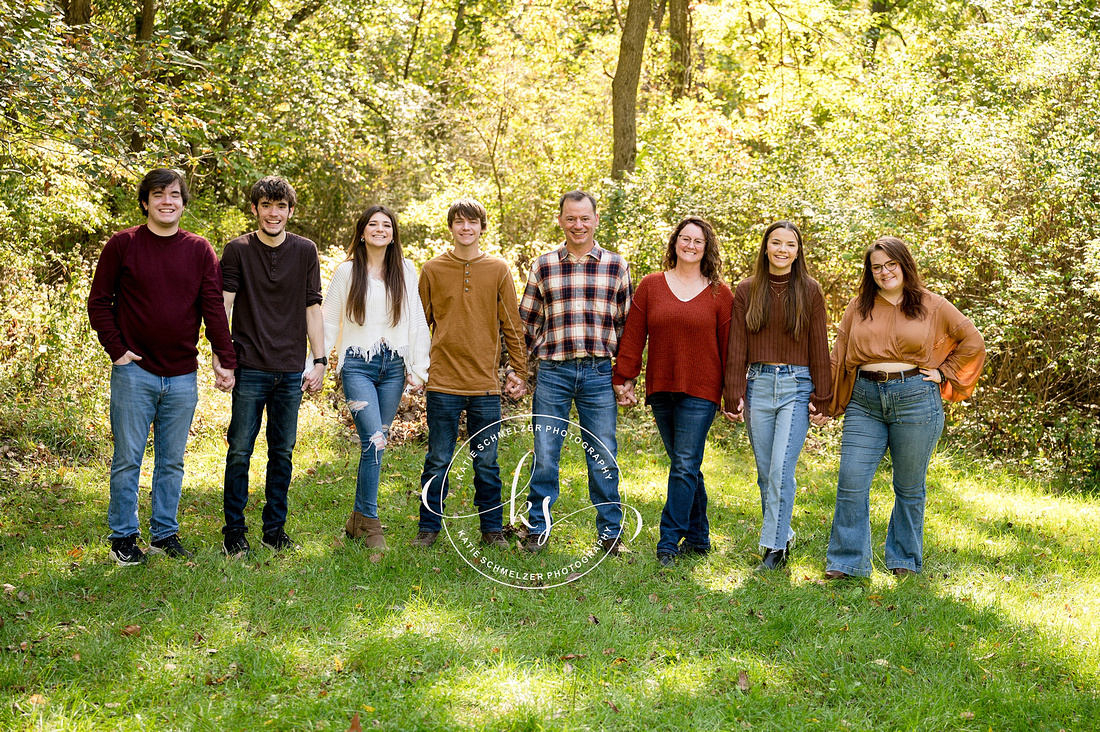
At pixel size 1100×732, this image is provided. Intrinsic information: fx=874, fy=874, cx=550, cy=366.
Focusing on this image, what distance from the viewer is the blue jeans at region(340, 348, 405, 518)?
4957mm

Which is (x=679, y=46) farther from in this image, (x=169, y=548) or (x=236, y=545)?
(x=169, y=548)

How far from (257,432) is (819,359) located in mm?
3222

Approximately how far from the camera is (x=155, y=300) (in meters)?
4.61

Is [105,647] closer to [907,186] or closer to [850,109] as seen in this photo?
[907,186]

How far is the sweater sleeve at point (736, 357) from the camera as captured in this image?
16.3ft

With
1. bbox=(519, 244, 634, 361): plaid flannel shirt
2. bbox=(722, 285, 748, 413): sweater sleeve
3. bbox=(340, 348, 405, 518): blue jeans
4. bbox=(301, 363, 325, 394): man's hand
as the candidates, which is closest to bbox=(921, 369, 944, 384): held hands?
bbox=(722, 285, 748, 413): sweater sleeve

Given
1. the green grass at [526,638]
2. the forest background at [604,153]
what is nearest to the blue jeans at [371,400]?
the green grass at [526,638]

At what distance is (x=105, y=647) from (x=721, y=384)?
3.34 meters

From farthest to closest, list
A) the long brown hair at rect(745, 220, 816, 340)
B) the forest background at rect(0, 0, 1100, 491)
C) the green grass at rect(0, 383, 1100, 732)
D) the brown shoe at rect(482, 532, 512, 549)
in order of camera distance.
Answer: the forest background at rect(0, 0, 1100, 491) < the brown shoe at rect(482, 532, 512, 549) < the long brown hair at rect(745, 220, 816, 340) < the green grass at rect(0, 383, 1100, 732)

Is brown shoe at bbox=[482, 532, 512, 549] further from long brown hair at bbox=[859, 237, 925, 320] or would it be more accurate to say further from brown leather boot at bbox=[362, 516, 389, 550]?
long brown hair at bbox=[859, 237, 925, 320]

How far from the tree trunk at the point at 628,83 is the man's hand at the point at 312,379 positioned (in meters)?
6.46

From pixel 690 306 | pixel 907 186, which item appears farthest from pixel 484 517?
pixel 907 186

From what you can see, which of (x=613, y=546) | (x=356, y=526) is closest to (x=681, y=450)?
(x=613, y=546)

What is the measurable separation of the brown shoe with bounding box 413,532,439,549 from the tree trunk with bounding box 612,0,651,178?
21.6ft
